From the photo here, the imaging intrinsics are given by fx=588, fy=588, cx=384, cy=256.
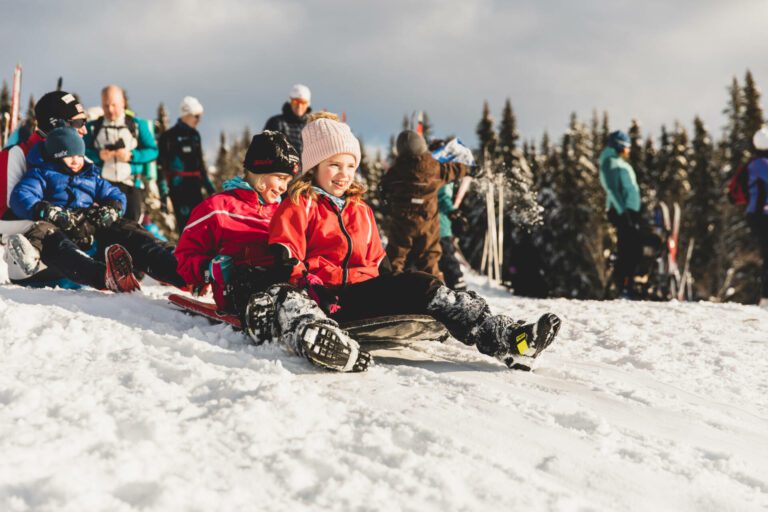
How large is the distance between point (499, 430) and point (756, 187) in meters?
6.67

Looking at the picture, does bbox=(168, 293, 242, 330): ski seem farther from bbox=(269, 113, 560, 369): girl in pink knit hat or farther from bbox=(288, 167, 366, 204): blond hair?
bbox=(288, 167, 366, 204): blond hair

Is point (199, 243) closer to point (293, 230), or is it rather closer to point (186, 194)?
point (293, 230)

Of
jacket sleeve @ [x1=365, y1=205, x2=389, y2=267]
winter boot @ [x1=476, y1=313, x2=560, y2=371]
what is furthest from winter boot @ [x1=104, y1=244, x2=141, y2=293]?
winter boot @ [x1=476, y1=313, x2=560, y2=371]

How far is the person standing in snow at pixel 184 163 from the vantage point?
23.9 ft

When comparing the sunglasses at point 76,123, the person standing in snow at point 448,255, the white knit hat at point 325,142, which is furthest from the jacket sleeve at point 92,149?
the person standing in snow at point 448,255

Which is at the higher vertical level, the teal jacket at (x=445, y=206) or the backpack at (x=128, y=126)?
the backpack at (x=128, y=126)

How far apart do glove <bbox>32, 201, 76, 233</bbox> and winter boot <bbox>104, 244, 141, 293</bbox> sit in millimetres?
573

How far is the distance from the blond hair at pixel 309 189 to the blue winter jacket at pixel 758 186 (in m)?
5.83

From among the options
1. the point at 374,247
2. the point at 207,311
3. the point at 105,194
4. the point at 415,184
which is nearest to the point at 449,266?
the point at 415,184

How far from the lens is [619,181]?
7.91 meters

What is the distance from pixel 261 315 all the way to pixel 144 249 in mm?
2159

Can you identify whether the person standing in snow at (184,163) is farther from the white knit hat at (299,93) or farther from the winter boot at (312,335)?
the winter boot at (312,335)

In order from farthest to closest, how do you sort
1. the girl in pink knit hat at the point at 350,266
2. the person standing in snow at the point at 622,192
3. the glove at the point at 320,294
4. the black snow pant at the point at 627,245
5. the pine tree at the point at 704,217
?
the pine tree at the point at 704,217 < the black snow pant at the point at 627,245 < the person standing in snow at the point at 622,192 < the glove at the point at 320,294 < the girl in pink knit hat at the point at 350,266

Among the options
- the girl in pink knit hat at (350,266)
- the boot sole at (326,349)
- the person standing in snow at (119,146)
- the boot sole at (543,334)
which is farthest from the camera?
the person standing in snow at (119,146)
